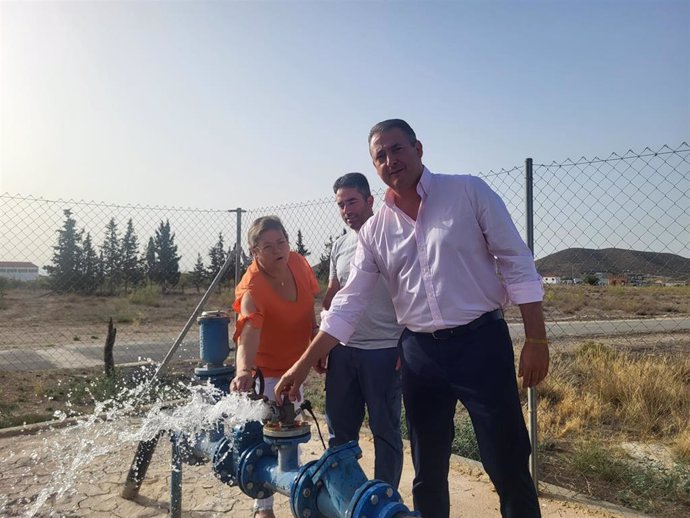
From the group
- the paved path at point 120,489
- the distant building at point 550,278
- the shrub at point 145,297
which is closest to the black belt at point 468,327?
the paved path at point 120,489

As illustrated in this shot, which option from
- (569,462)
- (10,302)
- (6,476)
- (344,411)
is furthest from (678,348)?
(10,302)

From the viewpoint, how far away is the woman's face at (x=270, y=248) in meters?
2.59

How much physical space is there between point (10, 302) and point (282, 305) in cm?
2491

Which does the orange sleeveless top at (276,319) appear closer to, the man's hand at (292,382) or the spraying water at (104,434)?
the spraying water at (104,434)

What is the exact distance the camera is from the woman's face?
102 inches

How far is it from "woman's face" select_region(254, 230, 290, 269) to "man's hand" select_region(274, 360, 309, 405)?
0.70 metres

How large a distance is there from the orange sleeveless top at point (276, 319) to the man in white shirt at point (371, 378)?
0.70ft

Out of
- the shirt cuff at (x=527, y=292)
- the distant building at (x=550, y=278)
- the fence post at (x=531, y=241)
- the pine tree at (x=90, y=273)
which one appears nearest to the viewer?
the shirt cuff at (x=527, y=292)

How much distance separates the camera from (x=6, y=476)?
11.7ft

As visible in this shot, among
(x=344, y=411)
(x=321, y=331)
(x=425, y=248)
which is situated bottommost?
(x=344, y=411)

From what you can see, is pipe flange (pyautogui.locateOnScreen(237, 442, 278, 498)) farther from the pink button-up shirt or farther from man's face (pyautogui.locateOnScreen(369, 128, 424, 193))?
man's face (pyautogui.locateOnScreen(369, 128, 424, 193))

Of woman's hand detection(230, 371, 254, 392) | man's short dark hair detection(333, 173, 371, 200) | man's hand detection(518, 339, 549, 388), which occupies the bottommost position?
woman's hand detection(230, 371, 254, 392)

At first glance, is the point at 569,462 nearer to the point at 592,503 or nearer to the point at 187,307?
the point at 592,503

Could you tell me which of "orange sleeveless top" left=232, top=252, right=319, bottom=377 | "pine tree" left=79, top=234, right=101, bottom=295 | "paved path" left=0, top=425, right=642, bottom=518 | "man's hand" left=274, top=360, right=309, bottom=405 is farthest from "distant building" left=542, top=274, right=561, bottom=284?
"pine tree" left=79, top=234, right=101, bottom=295
